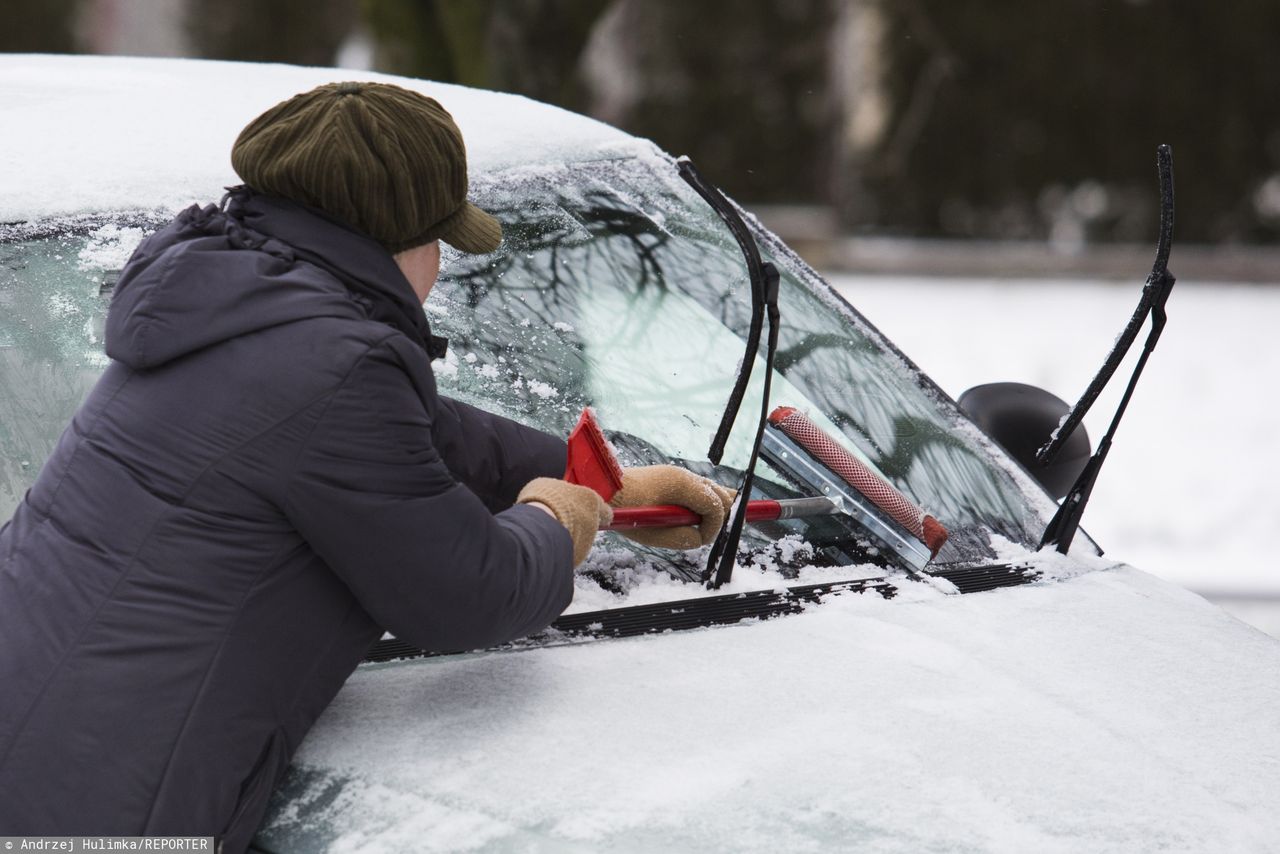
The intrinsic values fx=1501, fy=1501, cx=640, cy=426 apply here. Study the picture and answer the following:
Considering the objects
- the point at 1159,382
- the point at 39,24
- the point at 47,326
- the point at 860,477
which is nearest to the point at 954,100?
the point at 1159,382

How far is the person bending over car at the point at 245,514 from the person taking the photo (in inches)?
54.5

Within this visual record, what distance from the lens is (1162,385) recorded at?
8.33 meters

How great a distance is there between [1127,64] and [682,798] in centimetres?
1122

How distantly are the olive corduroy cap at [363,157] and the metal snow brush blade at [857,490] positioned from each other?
28.3 inches

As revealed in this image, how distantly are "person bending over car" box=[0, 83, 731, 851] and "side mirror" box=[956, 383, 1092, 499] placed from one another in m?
1.39

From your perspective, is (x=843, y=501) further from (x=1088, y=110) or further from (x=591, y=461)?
(x=1088, y=110)

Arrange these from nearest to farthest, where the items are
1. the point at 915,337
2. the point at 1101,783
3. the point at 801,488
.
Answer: the point at 1101,783
the point at 801,488
the point at 915,337

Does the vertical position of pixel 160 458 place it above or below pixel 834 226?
above

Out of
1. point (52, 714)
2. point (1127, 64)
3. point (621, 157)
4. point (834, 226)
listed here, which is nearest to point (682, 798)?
point (52, 714)

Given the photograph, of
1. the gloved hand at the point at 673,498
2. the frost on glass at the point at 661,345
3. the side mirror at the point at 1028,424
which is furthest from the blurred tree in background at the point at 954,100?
Answer: the gloved hand at the point at 673,498

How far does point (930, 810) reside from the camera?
1440 millimetres

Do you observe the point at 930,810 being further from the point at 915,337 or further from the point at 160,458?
the point at 915,337

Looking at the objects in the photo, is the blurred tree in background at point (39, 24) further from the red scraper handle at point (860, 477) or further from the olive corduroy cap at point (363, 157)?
the olive corduroy cap at point (363, 157)

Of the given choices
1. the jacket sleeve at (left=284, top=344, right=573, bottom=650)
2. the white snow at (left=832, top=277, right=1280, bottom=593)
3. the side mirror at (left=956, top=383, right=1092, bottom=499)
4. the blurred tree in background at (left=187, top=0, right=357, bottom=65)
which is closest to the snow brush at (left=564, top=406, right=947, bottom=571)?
the jacket sleeve at (left=284, top=344, right=573, bottom=650)
